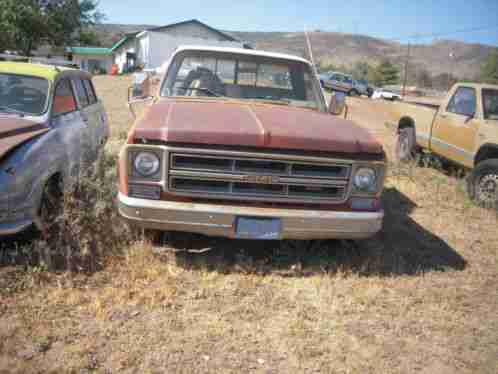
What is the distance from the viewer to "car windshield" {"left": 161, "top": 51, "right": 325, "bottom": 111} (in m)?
4.83

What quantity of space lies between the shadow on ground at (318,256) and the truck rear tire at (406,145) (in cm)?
404

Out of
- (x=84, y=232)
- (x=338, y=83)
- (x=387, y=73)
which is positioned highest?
(x=387, y=73)

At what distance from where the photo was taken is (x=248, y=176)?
350 cm

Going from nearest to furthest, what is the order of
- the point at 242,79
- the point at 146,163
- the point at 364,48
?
1. the point at 146,163
2. the point at 242,79
3. the point at 364,48

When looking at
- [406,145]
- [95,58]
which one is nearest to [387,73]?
[95,58]

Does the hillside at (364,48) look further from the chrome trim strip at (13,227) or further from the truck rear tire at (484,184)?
the chrome trim strip at (13,227)

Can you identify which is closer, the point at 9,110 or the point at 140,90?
the point at 9,110

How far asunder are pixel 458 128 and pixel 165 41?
117ft

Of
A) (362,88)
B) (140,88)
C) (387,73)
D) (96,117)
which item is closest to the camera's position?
(140,88)

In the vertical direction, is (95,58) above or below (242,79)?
above

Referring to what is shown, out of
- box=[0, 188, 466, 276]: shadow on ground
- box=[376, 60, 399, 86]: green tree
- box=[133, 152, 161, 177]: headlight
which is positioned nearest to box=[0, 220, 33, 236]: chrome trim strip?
box=[0, 188, 466, 276]: shadow on ground

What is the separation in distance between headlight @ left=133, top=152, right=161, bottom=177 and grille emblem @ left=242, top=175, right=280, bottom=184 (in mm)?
674

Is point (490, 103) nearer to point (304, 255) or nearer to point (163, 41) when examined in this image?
point (304, 255)

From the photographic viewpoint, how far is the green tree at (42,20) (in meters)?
25.7
